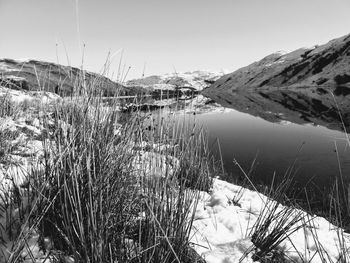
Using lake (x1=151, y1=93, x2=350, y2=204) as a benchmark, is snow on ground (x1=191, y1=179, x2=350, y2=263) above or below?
above

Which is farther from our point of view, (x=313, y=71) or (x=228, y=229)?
(x=313, y=71)

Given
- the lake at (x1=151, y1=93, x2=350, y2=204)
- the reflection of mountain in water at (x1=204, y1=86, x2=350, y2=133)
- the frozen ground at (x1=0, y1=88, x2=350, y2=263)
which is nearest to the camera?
the frozen ground at (x1=0, y1=88, x2=350, y2=263)

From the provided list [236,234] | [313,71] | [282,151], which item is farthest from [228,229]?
[313,71]

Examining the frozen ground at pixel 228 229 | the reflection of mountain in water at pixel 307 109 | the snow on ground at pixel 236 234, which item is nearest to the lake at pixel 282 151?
the reflection of mountain in water at pixel 307 109

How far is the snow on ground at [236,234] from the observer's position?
2.51 meters

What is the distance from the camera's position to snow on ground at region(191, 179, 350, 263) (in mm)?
2506

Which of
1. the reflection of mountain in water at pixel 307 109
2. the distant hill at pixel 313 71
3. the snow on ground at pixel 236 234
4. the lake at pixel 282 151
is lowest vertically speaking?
the lake at pixel 282 151

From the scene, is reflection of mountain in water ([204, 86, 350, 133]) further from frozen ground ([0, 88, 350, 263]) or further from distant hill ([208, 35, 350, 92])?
distant hill ([208, 35, 350, 92])

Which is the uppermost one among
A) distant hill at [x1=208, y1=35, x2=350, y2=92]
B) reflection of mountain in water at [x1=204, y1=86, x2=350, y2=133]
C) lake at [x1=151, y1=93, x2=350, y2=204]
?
distant hill at [x1=208, y1=35, x2=350, y2=92]

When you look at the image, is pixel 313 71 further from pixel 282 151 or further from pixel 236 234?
pixel 236 234

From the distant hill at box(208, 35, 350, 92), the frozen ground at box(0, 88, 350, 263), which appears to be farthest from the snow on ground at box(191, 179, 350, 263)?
the distant hill at box(208, 35, 350, 92)

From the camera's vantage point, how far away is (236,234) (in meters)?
3.19

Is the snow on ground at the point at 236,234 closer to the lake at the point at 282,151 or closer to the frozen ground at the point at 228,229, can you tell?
the frozen ground at the point at 228,229

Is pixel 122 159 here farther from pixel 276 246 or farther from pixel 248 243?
pixel 276 246
